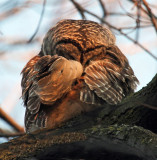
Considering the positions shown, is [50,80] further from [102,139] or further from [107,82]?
[102,139]

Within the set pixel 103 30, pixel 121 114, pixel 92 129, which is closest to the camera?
pixel 92 129

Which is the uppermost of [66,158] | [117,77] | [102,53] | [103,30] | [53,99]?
[103,30]

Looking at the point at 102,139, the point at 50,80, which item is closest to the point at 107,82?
the point at 50,80

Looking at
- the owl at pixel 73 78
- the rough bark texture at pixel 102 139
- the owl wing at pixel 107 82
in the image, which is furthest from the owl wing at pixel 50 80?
the rough bark texture at pixel 102 139

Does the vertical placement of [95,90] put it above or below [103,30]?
below

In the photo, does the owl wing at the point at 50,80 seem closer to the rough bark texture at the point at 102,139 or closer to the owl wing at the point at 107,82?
the owl wing at the point at 107,82

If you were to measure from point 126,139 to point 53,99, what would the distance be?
100cm

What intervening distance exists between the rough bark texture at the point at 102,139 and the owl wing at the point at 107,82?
533 mm

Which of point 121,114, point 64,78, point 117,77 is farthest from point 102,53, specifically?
point 121,114

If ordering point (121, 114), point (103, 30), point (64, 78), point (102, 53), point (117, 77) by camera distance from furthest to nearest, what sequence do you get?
point (103, 30) < point (102, 53) < point (117, 77) < point (64, 78) < point (121, 114)

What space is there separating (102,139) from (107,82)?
1192mm

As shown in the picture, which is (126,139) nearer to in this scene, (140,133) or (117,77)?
(140,133)

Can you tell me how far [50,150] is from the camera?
2.40 m

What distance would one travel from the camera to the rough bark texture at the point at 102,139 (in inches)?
88.7
